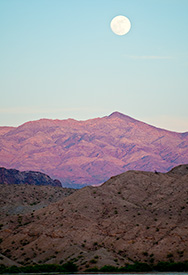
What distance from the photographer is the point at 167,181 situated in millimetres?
92688

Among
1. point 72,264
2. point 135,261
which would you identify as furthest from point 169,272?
point 72,264

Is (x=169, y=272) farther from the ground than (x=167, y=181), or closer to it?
closer to it

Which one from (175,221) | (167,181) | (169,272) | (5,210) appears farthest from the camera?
(5,210)

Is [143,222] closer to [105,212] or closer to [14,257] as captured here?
[105,212]

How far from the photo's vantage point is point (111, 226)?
8131 cm

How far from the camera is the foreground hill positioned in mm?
73688

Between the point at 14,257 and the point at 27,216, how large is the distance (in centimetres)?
1500

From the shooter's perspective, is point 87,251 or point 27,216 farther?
point 27,216

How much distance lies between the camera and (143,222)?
80.2 m

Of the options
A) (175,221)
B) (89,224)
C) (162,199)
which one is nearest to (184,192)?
(162,199)

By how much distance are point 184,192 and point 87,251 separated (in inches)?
792

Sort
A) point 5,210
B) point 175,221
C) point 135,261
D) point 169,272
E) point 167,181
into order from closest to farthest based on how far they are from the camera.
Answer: point 169,272 < point 135,261 < point 175,221 < point 167,181 < point 5,210

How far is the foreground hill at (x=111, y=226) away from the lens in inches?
2901

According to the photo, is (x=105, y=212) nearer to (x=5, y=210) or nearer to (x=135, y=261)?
(x=135, y=261)
